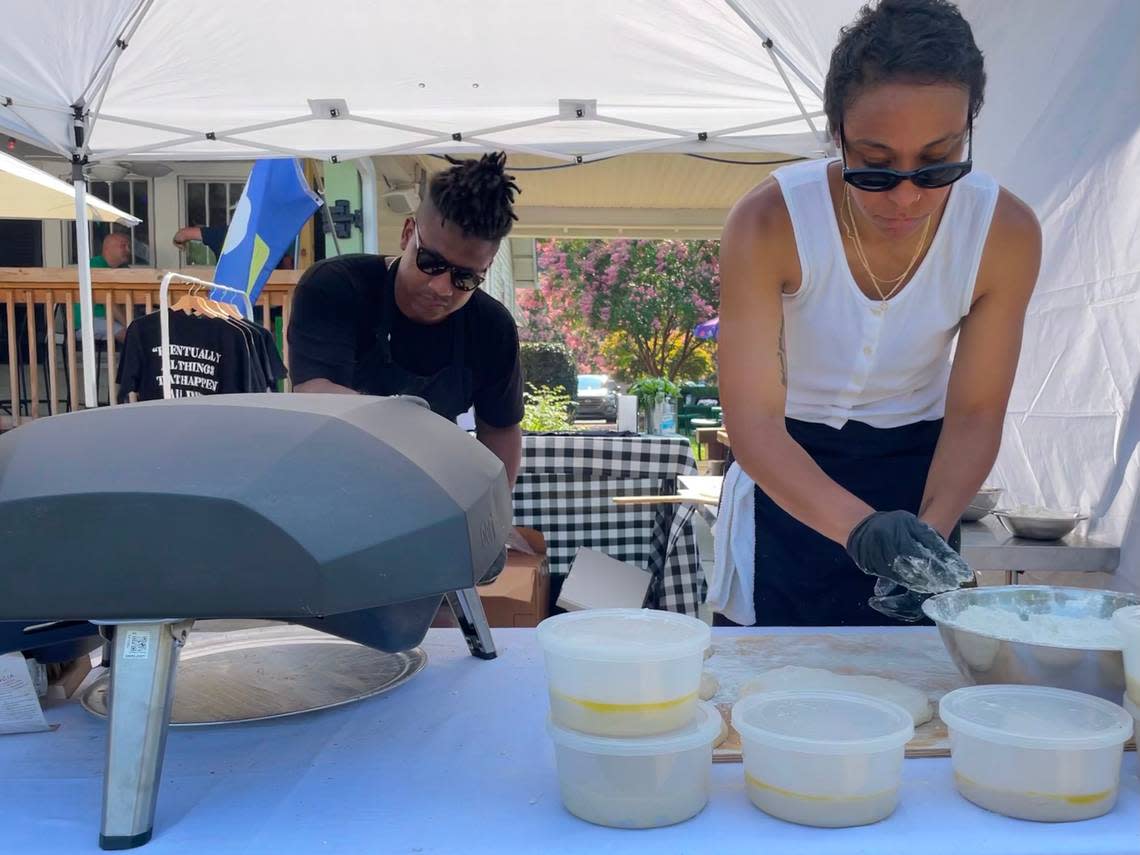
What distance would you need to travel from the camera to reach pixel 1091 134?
2.21 meters

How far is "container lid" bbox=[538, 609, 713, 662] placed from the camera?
0.77 m

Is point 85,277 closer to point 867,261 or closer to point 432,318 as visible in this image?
point 432,318

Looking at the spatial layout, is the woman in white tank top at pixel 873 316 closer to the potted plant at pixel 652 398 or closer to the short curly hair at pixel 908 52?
the short curly hair at pixel 908 52

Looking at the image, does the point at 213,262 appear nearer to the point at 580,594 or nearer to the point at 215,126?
the point at 215,126

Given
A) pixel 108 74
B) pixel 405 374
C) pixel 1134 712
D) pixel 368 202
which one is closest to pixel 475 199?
pixel 405 374

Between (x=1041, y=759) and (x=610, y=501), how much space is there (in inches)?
111

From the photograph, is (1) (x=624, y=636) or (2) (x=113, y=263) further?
(2) (x=113, y=263)

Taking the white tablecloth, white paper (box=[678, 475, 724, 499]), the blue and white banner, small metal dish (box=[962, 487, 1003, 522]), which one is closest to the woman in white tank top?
the white tablecloth

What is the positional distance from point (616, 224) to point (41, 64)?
624 centimetres

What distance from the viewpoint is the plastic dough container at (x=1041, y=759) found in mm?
764

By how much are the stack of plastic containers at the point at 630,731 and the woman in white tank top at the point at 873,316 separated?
0.44m

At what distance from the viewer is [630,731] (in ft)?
2.54

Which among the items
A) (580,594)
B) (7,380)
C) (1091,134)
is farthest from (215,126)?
(7,380)

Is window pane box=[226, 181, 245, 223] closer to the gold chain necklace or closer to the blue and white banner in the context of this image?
the blue and white banner
